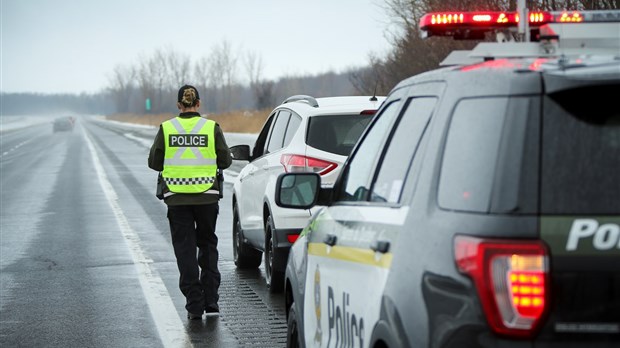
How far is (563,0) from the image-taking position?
21.6m

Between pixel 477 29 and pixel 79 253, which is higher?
pixel 477 29

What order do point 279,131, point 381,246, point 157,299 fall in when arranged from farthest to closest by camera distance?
point 279,131
point 157,299
point 381,246

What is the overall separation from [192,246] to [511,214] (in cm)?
622

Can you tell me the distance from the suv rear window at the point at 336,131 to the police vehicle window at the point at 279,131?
76 cm

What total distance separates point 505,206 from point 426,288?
17.4 inches

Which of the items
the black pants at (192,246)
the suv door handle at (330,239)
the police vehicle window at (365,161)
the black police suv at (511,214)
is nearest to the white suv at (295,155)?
the black pants at (192,246)

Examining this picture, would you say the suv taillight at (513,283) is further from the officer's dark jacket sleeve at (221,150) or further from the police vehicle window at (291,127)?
the police vehicle window at (291,127)

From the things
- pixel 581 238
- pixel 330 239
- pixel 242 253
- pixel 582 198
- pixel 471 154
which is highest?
pixel 471 154

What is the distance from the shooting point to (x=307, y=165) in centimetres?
994

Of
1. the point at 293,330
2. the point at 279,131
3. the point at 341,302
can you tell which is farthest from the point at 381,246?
the point at 279,131

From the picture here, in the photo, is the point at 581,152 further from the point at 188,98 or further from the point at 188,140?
the point at 188,98

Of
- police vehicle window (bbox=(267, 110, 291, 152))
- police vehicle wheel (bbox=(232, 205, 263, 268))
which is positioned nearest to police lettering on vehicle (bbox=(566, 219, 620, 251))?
police vehicle window (bbox=(267, 110, 291, 152))

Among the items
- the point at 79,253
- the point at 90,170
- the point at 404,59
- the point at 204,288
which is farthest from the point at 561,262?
the point at 90,170

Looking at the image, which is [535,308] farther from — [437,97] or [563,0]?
[563,0]
